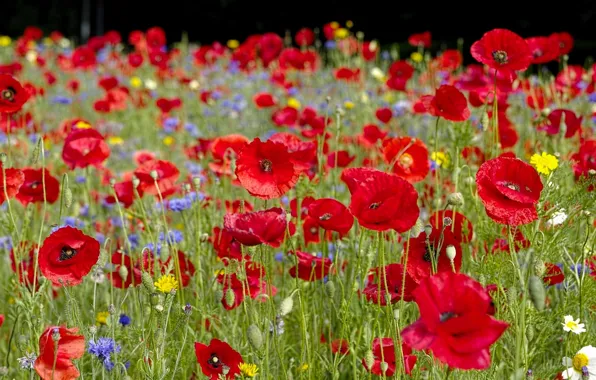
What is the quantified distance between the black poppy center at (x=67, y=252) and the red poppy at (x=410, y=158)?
82 centimetres

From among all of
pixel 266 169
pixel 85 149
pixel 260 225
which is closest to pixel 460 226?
pixel 266 169

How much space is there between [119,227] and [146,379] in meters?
1.47

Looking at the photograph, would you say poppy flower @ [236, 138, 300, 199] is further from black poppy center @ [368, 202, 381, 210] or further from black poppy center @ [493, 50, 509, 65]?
black poppy center @ [493, 50, 509, 65]

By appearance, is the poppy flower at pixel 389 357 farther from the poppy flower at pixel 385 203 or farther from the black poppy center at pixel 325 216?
the poppy flower at pixel 385 203

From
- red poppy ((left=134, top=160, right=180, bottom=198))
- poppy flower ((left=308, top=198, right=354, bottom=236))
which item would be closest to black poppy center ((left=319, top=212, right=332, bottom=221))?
poppy flower ((left=308, top=198, right=354, bottom=236))

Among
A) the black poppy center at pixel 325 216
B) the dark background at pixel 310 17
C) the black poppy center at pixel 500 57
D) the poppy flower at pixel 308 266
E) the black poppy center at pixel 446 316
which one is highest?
the dark background at pixel 310 17

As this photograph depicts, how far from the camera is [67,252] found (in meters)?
1.58

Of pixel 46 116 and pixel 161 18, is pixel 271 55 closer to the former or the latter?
pixel 46 116

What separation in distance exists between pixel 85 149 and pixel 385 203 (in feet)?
3.80

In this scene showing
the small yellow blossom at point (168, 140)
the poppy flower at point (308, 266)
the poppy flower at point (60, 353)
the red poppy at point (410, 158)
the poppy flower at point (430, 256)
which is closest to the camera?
the poppy flower at point (60, 353)

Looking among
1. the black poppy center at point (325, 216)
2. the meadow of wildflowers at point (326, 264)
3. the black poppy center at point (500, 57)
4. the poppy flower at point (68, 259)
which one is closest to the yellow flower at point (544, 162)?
the meadow of wildflowers at point (326, 264)

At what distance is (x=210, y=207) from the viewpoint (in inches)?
92.6

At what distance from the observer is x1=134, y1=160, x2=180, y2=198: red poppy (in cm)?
212

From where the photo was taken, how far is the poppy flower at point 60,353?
4.39 ft
